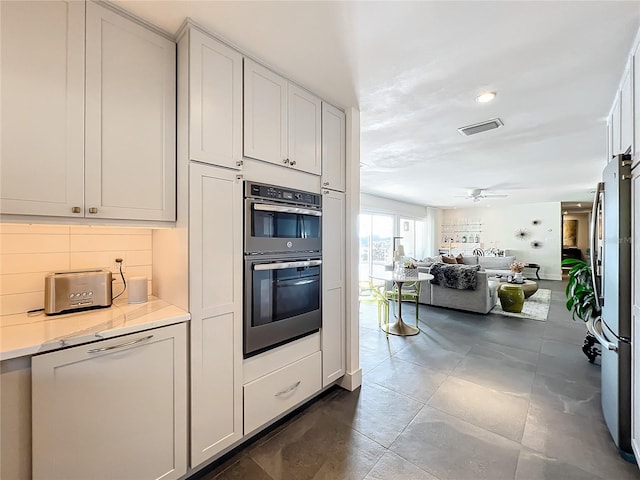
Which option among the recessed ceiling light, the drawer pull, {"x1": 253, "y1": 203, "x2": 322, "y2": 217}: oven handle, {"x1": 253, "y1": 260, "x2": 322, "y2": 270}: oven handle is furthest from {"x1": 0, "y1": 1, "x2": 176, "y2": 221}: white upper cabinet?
the recessed ceiling light

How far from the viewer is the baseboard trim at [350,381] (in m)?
2.41

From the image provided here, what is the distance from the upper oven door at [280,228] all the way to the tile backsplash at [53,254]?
74cm

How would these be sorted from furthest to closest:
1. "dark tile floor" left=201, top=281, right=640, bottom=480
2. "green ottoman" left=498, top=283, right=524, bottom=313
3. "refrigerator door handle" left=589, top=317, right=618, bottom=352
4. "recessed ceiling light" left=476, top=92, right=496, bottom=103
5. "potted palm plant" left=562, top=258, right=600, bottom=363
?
"green ottoman" left=498, top=283, right=524, bottom=313, "potted palm plant" left=562, top=258, right=600, bottom=363, "recessed ceiling light" left=476, top=92, right=496, bottom=103, "refrigerator door handle" left=589, top=317, right=618, bottom=352, "dark tile floor" left=201, top=281, right=640, bottom=480

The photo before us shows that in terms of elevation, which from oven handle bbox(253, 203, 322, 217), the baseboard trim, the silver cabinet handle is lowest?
the baseboard trim

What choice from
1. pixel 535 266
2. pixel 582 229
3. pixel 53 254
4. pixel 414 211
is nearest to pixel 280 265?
pixel 53 254

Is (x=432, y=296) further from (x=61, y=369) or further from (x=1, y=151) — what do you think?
(x=1, y=151)

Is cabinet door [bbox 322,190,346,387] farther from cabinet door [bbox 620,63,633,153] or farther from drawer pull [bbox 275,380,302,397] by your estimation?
cabinet door [bbox 620,63,633,153]

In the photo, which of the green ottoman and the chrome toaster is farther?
the green ottoman

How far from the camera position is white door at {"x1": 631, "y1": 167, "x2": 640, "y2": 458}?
→ 151cm

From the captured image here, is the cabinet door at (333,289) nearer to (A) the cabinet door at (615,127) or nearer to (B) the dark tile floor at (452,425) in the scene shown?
(B) the dark tile floor at (452,425)

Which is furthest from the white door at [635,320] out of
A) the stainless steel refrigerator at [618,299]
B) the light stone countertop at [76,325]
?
the light stone countertop at [76,325]

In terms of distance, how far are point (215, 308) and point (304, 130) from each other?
4.60 ft

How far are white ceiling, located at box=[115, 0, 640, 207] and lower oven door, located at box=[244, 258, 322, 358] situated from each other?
1333mm

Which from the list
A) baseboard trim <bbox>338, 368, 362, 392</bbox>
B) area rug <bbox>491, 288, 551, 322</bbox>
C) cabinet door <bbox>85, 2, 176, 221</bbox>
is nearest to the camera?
cabinet door <bbox>85, 2, 176, 221</bbox>
